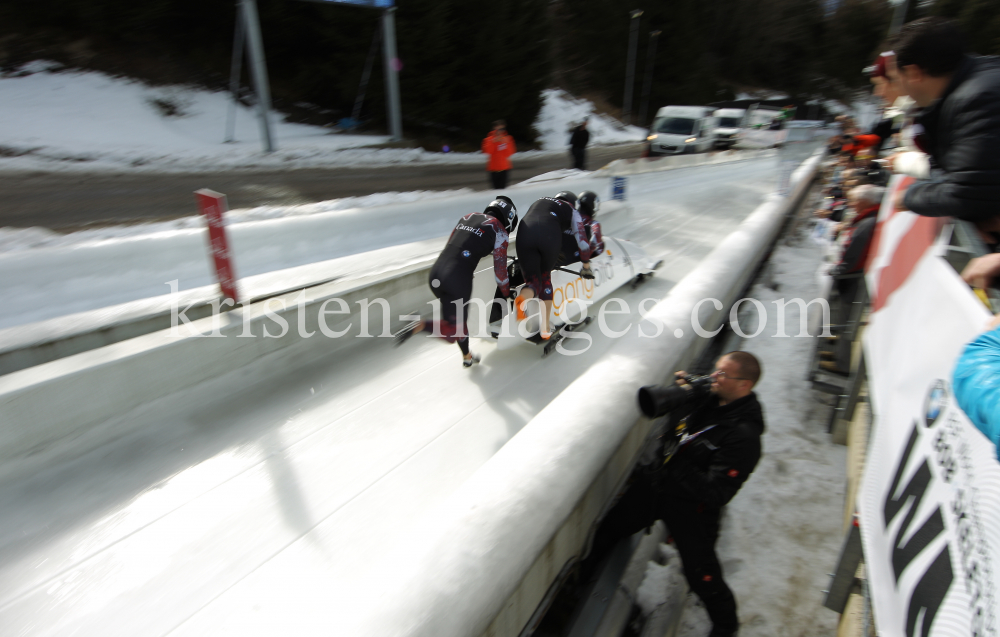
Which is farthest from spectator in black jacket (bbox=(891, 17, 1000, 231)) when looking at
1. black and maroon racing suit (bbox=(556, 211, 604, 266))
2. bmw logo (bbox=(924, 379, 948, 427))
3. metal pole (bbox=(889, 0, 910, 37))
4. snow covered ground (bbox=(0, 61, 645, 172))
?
metal pole (bbox=(889, 0, 910, 37))

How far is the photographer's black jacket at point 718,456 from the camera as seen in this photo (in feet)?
6.17

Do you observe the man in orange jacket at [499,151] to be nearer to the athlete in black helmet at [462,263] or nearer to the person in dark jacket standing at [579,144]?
the person in dark jacket standing at [579,144]

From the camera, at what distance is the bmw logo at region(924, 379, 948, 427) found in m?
1.21

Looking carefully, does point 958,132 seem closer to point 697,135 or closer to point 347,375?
point 347,375

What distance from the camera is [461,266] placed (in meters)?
3.22

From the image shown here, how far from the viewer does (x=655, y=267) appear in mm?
5445

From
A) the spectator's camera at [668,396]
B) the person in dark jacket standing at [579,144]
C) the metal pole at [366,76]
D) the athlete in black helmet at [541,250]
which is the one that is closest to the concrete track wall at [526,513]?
the spectator's camera at [668,396]

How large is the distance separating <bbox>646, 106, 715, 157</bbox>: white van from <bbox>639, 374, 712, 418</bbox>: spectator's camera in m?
14.0

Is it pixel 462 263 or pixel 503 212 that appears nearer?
pixel 462 263

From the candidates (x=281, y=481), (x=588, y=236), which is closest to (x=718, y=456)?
(x=281, y=481)

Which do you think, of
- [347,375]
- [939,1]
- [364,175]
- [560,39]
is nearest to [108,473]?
[347,375]

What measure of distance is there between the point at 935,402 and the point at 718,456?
76cm

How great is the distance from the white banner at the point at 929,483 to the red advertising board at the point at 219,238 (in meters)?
2.93

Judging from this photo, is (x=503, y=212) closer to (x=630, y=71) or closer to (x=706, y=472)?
(x=706, y=472)
